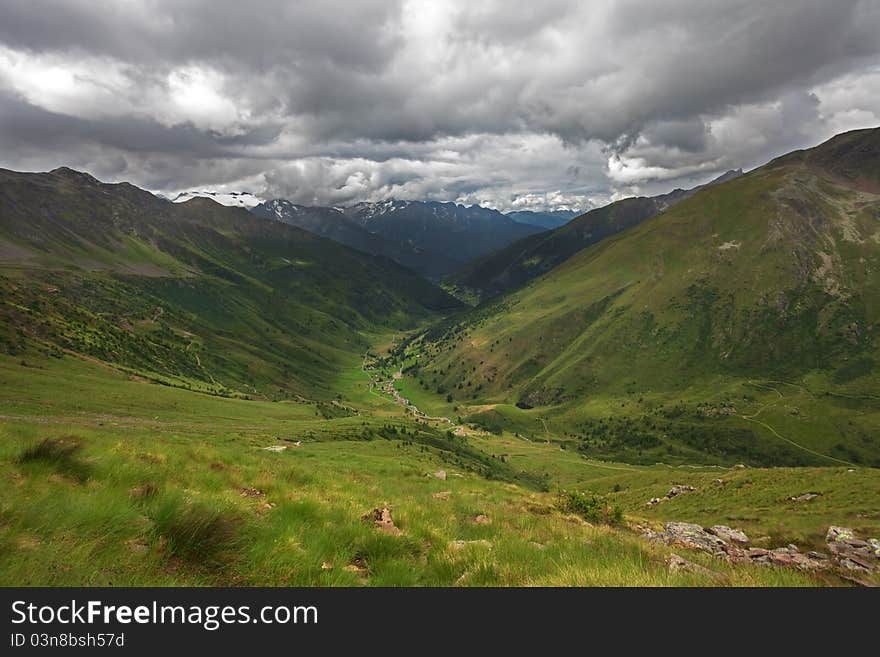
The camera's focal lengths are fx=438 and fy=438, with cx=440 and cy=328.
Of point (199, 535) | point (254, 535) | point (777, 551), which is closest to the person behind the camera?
point (199, 535)

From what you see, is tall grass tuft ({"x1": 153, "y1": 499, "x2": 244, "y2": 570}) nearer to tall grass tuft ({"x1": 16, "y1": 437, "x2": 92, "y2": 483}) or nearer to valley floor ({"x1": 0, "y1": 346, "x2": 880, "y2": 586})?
valley floor ({"x1": 0, "y1": 346, "x2": 880, "y2": 586})

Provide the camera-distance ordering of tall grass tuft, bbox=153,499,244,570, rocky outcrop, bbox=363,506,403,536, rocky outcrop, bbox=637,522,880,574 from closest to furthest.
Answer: tall grass tuft, bbox=153,499,244,570 < rocky outcrop, bbox=363,506,403,536 < rocky outcrop, bbox=637,522,880,574

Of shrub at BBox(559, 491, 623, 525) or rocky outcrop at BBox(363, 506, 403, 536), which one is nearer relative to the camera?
rocky outcrop at BBox(363, 506, 403, 536)

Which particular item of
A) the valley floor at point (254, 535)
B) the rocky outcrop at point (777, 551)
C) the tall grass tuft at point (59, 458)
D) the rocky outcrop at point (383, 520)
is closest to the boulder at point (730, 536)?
the rocky outcrop at point (777, 551)

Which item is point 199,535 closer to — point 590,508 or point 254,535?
point 254,535

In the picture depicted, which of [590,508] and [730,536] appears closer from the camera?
[590,508]

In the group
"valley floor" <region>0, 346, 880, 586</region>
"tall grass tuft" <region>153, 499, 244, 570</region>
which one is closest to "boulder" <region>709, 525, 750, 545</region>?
"valley floor" <region>0, 346, 880, 586</region>

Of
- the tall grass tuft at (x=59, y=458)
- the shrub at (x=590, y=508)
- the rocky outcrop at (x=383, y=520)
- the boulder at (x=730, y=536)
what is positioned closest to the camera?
the tall grass tuft at (x=59, y=458)

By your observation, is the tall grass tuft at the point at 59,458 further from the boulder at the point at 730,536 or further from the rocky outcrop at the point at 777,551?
the boulder at the point at 730,536

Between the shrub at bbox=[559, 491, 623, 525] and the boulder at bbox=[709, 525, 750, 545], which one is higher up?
the shrub at bbox=[559, 491, 623, 525]

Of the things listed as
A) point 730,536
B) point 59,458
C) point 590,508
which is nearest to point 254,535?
point 59,458
